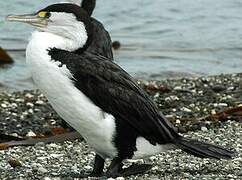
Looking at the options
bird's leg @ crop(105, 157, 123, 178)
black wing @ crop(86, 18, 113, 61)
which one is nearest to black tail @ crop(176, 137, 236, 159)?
bird's leg @ crop(105, 157, 123, 178)

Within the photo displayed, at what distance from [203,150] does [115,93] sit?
0.89m

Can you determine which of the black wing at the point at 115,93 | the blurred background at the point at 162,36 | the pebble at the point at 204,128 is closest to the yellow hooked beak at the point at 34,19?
the black wing at the point at 115,93

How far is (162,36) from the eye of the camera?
20234mm

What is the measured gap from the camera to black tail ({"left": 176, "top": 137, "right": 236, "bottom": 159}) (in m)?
7.00

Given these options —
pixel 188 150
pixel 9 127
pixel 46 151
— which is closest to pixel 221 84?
pixel 9 127

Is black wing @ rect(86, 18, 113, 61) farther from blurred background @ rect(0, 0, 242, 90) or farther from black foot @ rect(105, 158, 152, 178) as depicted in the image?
blurred background @ rect(0, 0, 242, 90)

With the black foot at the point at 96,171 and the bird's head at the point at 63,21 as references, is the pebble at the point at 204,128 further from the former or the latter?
the bird's head at the point at 63,21

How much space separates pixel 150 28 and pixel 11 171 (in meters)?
13.9

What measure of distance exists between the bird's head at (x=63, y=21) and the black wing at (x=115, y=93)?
0.16m

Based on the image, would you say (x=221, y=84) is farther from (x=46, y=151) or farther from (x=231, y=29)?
(x=231, y=29)

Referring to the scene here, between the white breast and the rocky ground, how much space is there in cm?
63

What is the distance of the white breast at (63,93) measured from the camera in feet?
21.4

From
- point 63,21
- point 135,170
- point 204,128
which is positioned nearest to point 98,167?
point 135,170

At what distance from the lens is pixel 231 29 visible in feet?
69.3
